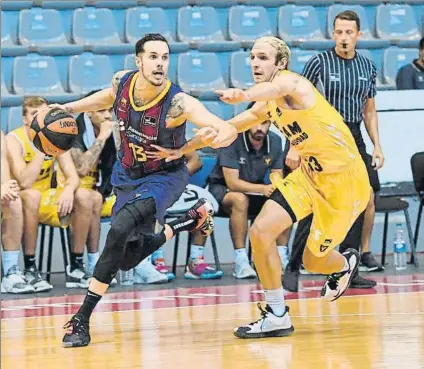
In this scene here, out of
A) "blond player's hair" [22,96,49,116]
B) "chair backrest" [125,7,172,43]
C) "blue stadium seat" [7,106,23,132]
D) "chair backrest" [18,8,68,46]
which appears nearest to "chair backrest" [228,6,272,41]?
"chair backrest" [125,7,172,43]

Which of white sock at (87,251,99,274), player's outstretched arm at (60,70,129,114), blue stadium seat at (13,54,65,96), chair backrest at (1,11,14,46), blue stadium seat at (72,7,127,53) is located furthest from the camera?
blue stadium seat at (72,7,127,53)

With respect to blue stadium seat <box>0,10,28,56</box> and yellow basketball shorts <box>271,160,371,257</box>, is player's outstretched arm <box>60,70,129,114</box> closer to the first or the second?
yellow basketball shorts <box>271,160,371,257</box>

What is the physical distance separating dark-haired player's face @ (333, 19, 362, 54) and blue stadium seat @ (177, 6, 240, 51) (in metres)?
2.91

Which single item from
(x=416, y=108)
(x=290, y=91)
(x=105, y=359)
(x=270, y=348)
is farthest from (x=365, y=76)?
(x=105, y=359)

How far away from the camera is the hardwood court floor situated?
4980mm

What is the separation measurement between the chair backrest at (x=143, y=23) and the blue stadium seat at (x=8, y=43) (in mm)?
1046

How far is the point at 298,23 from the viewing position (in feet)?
36.9

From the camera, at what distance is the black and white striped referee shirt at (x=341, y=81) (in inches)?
312

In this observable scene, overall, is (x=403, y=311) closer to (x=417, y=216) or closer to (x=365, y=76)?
(x=365, y=76)

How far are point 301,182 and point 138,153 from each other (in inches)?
35.2

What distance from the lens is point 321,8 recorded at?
38.2 ft

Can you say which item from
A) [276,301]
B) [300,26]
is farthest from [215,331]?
[300,26]

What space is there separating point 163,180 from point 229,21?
207 inches

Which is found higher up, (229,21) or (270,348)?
(229,21)
